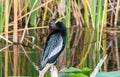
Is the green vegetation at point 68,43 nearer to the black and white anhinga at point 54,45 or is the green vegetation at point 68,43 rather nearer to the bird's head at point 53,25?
the black and white anhinga at point 54,45

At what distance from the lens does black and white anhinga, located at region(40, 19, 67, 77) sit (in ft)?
9.91

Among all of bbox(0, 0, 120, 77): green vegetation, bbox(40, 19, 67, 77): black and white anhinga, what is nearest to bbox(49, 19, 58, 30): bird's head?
bbox(40, 19, 67, 77): black and white anhinga

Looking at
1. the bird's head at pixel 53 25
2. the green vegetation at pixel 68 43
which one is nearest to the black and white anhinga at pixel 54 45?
the bird's head at pixel 53 25

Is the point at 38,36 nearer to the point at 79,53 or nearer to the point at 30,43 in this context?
the point at 30,43

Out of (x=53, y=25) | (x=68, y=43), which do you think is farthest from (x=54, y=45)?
(x=68, y=43)

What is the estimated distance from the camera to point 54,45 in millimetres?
3107

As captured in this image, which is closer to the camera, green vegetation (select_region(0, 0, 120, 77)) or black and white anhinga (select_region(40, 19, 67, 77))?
black and white anhinga (select_region(40, 19, 67, 77))

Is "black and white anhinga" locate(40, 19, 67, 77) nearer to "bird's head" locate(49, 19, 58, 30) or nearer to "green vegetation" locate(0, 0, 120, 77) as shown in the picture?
"bird's head" locate(49, 19, 58, 30)

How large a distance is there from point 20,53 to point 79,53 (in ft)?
2.33

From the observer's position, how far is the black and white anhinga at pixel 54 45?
119 inches

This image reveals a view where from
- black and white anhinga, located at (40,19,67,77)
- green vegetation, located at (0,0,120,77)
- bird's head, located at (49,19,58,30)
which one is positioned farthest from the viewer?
Answer: green vegetation, located at (0,0,120,77)

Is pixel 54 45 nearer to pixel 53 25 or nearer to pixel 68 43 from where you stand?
pixel 53 25

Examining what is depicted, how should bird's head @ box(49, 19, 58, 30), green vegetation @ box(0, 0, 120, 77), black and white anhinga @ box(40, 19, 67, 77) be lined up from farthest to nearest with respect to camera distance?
green vegetation @ box(0, 0, 120, 77) → bird's head @ box(49, 19, 58, 30) → black and white anhinga @ box(40, 19, 67, 77)

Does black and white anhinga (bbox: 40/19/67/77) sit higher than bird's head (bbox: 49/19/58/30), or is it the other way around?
bird's head (bbox: 49/19/58/30)
